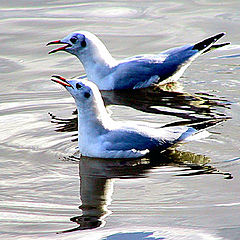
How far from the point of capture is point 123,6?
1592 centimetres

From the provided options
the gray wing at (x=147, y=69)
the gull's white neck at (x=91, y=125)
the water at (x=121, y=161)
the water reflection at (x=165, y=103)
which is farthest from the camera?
the gray wing at (x=147, y=69)

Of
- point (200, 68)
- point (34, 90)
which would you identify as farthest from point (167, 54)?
point (34, 90)

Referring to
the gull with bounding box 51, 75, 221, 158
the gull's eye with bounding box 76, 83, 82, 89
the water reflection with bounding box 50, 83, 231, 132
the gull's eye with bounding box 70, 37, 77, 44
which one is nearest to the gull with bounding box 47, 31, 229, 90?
the gull's eye with bounding box 70, 37, 77, 44

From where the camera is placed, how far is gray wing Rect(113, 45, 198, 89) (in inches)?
456

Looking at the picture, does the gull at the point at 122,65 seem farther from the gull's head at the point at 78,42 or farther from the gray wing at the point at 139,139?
the gray wing at the point at 139,139

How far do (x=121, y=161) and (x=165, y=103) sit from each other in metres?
2.49

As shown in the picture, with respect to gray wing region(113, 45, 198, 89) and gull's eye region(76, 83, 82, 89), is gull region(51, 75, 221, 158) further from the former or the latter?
gray wing region(113, 45, 198, 89)

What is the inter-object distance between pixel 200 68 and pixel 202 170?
4.36m

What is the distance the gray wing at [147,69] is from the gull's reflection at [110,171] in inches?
115

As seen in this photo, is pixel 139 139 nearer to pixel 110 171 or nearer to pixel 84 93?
pixel 110 171

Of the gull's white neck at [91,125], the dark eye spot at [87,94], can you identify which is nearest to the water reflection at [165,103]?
the gull's white neck at [91,125]

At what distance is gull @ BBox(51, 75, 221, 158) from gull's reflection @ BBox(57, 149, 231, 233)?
10 cm

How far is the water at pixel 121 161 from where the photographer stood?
6.98 meters

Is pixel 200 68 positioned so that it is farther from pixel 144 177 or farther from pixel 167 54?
pixel 144 177
